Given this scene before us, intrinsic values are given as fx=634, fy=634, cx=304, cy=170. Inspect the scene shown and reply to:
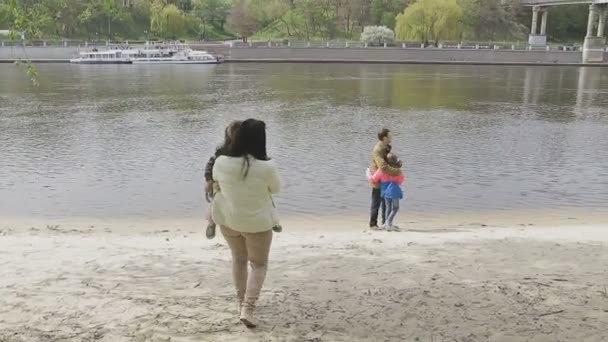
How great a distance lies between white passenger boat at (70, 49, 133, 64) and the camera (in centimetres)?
7275

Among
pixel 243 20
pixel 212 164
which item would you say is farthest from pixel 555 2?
pixel 212 164

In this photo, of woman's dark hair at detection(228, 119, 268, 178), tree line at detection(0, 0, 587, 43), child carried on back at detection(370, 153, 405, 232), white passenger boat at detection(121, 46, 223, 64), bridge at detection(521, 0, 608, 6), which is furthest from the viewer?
tree line at detection(0, 0, 587, 43)

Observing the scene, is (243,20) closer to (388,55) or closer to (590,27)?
(388,55)

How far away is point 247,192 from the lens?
437 cm

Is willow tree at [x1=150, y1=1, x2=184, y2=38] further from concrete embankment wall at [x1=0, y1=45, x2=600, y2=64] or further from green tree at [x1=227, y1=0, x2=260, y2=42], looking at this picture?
concrete embankment wall at [x1=0, y1=45, x2=600, y2=64]

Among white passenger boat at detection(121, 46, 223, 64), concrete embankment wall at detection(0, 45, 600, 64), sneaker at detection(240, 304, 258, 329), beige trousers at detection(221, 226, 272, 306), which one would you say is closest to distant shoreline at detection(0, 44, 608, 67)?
concrete embankment wall at detection(0, 45, 600, 64)

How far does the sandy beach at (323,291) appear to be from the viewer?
4.82 m

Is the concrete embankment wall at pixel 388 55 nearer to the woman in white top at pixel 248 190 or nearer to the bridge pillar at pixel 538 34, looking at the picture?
the bridge pillar at pixel 538 34

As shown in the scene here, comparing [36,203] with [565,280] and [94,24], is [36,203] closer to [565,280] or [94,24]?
[565,280]

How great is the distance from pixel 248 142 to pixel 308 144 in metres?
17.0

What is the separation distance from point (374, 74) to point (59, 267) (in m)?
55.8

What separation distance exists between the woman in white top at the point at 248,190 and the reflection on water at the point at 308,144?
27.1 ft

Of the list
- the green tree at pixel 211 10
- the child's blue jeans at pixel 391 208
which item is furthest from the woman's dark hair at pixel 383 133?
the green tree at pixel 211 10

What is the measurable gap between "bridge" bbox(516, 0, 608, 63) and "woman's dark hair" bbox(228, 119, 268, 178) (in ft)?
278
